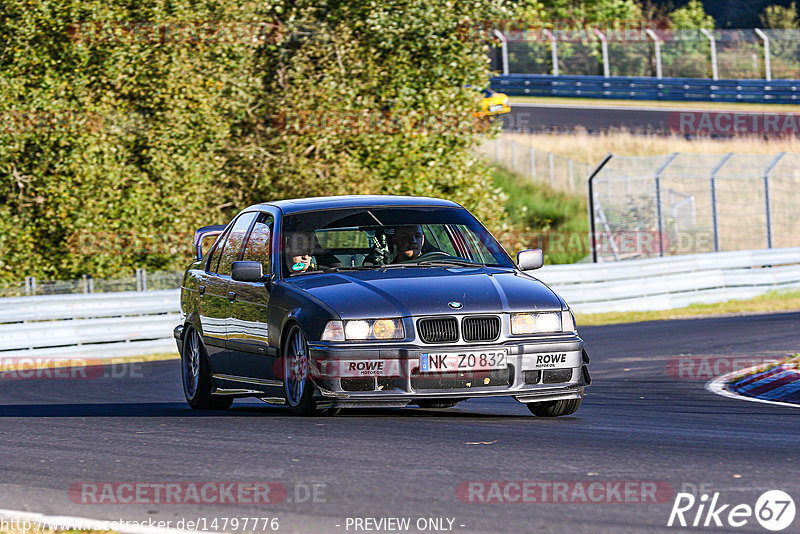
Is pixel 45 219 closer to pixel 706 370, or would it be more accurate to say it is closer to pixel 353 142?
pixel 353 142

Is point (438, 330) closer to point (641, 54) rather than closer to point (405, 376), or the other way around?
point (405, 376)

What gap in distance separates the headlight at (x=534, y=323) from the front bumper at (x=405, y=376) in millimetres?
92

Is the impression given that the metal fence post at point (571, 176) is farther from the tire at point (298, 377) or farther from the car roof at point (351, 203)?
the tire at point (298, 377)

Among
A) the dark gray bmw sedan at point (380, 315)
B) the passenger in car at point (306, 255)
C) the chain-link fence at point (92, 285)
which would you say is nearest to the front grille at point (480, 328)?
the dark gray bmw sedan at point (380, 315)

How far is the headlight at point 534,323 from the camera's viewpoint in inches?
350

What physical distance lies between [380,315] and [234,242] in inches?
113

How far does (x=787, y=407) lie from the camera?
1050 cm

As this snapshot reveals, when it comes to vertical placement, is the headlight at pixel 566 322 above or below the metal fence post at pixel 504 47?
below

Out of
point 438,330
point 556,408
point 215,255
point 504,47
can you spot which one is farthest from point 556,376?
point 504,47

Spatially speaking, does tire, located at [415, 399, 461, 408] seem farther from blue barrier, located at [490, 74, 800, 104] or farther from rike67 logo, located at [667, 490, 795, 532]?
blue barrier, located at [490, 74, 800, 104]

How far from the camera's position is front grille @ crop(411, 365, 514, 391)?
8.68 m

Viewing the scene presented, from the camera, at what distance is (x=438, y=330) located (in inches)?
344

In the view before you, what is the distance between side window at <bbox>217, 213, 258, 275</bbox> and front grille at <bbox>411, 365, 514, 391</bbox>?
2.89m

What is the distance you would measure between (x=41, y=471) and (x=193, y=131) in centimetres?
1866
